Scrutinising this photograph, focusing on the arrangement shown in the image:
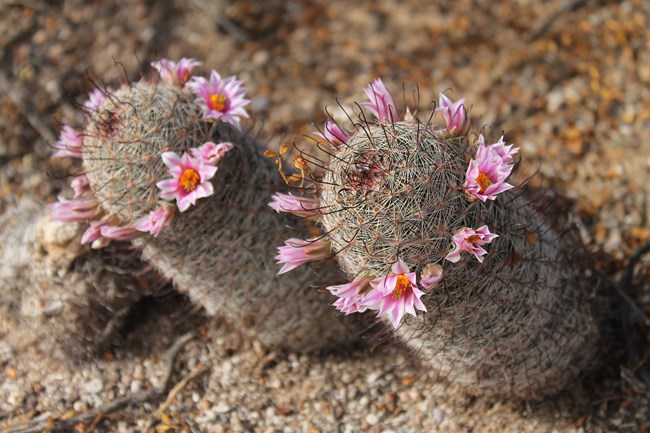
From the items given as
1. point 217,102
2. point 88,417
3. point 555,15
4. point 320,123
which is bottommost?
point 88,417

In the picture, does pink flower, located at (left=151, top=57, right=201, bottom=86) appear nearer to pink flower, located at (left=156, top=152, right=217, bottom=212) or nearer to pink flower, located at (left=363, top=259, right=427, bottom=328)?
pink flower, located at (left=156, top=152, right=217, bottom=212)

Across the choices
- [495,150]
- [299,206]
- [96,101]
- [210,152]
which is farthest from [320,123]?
[495,150]

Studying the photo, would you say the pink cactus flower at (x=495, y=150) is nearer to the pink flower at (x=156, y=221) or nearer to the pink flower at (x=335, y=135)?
the pink flower at (x=335, y=135)

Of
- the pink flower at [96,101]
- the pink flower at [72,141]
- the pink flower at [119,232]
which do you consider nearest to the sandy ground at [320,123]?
the pink flower at [96,101]

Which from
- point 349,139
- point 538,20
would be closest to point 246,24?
point 538,20

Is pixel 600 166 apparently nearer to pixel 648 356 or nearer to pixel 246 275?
pixel 648 356

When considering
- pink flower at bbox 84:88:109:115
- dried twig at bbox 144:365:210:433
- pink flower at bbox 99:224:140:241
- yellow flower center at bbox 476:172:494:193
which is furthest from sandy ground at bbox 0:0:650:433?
yellow flower center at bbox 476:172:494:193

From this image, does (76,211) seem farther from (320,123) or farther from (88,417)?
(320,123)
